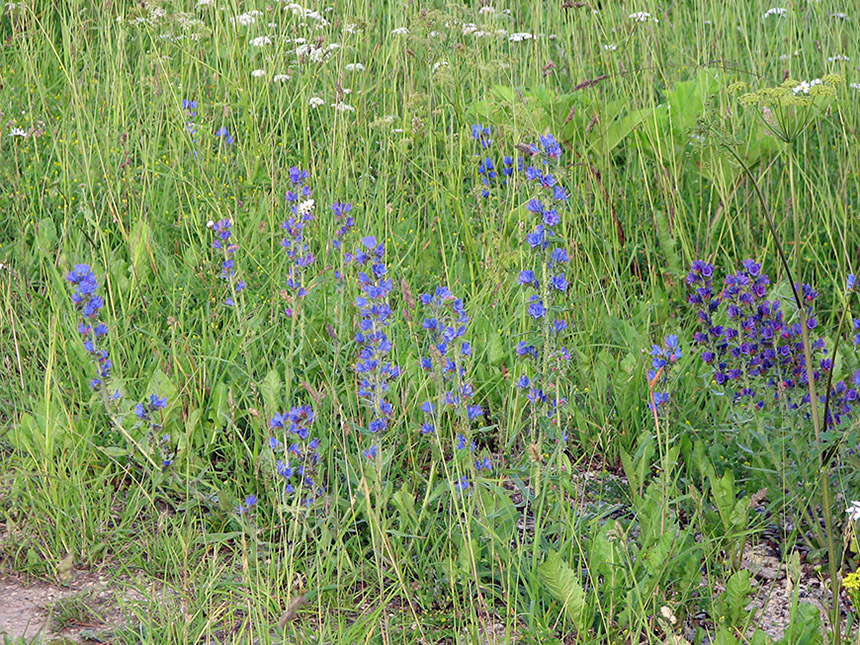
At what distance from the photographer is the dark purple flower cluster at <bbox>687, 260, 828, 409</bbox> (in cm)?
199

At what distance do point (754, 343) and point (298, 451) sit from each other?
1.04 m

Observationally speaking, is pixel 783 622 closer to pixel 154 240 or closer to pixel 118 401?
pixel 118 401

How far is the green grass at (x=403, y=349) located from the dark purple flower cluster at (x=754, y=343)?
0.09 meters

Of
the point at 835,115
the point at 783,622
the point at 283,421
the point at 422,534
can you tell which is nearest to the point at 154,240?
the point at 283,421

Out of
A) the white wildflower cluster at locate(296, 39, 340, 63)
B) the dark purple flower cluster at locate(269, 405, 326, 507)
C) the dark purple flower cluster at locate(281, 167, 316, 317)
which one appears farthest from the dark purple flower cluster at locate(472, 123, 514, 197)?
the dark purple flower cluster at locate(269, 405, 326, 507)

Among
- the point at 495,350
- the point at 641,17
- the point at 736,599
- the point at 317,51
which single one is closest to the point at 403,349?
the point at 495,350

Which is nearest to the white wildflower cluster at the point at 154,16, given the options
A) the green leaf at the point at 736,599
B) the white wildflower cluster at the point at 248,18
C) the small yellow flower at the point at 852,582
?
the white wildflower cluster at the point at 248,18

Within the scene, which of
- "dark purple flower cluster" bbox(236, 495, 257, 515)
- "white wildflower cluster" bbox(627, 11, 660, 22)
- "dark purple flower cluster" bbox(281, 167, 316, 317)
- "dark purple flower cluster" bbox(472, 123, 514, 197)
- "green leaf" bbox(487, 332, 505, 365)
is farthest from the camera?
"white wildflower cluster" bbox(627, 11, 660, 22)

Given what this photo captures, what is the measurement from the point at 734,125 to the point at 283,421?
2142 mm

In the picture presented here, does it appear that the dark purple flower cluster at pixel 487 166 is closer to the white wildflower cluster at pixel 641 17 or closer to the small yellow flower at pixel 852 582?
the white wildflower cluster at pixel 641 17

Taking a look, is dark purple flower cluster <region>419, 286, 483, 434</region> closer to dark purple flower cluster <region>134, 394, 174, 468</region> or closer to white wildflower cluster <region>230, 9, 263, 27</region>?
dark purple flower cluster <region>134, 394, 174, 468</region>

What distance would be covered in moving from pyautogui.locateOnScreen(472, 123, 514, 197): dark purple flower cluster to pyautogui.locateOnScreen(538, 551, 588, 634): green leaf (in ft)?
5.00

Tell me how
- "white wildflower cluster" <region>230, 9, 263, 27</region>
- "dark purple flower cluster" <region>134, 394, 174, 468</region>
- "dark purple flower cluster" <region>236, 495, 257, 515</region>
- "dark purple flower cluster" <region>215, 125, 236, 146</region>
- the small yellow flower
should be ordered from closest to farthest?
the small yellow flower → "dark purple flower cluster" <region>236, 495, 257, 515</region> → "dark purple flower cluster" <region>134, 394, 174, 468</region> → "dark purple flower cluster" <region>215, 125, 236, 146</region> → "white wildflower cluster" <region>230, 9, 263, 27</region>

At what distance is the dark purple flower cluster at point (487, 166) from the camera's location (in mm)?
2955
